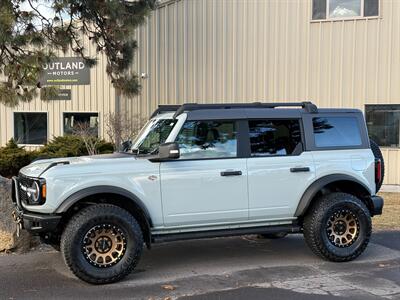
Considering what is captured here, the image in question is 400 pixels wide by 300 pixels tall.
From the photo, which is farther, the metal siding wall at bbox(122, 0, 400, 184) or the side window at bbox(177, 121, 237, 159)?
the metal siding wall at bbox(122, 0, 400, 184)

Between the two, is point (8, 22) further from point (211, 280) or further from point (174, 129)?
point (211, 280)

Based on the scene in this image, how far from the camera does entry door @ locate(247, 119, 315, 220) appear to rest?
652 cm

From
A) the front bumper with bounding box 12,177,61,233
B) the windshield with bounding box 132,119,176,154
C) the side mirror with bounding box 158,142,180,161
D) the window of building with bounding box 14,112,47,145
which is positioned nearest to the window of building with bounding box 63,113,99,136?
the window of building with bounding box 14,112,47,145

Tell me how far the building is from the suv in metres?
9.41

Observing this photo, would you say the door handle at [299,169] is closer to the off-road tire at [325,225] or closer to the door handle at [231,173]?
the off-road tire at [325,225]

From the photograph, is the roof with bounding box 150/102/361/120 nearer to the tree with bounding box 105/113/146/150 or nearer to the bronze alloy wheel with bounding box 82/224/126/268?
the bronze alloy wheel with bounding box 82/224/126/268

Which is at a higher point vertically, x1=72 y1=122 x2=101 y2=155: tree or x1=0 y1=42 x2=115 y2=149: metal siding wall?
x1=0 y1=42 x2=115 y2=149: metal siding wall

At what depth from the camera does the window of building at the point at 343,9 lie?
16.1 m

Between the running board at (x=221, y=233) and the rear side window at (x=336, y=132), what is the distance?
1.11 metres

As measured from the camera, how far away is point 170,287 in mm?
5766

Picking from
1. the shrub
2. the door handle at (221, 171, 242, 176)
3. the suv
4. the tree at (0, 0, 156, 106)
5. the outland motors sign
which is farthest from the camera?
the outland motors sign

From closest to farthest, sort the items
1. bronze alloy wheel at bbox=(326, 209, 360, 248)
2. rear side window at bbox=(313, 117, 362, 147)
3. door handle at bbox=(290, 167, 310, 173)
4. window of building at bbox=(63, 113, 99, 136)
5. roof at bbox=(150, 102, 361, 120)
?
roof at bbox=(150, 102, 361, 120)
door handle at bbox=(290, 167, 310, 173)
bronze alloy wheel at bbox=(326, 209, 360, 248)
rear side window at bbox=(313, 117, 362, 147)
window of building at bbox=(63, 113, 99, 136)

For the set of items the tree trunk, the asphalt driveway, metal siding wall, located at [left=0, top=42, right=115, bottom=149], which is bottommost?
the asphalt driveway

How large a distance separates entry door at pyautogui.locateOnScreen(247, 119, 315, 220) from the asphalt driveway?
0.71 m
